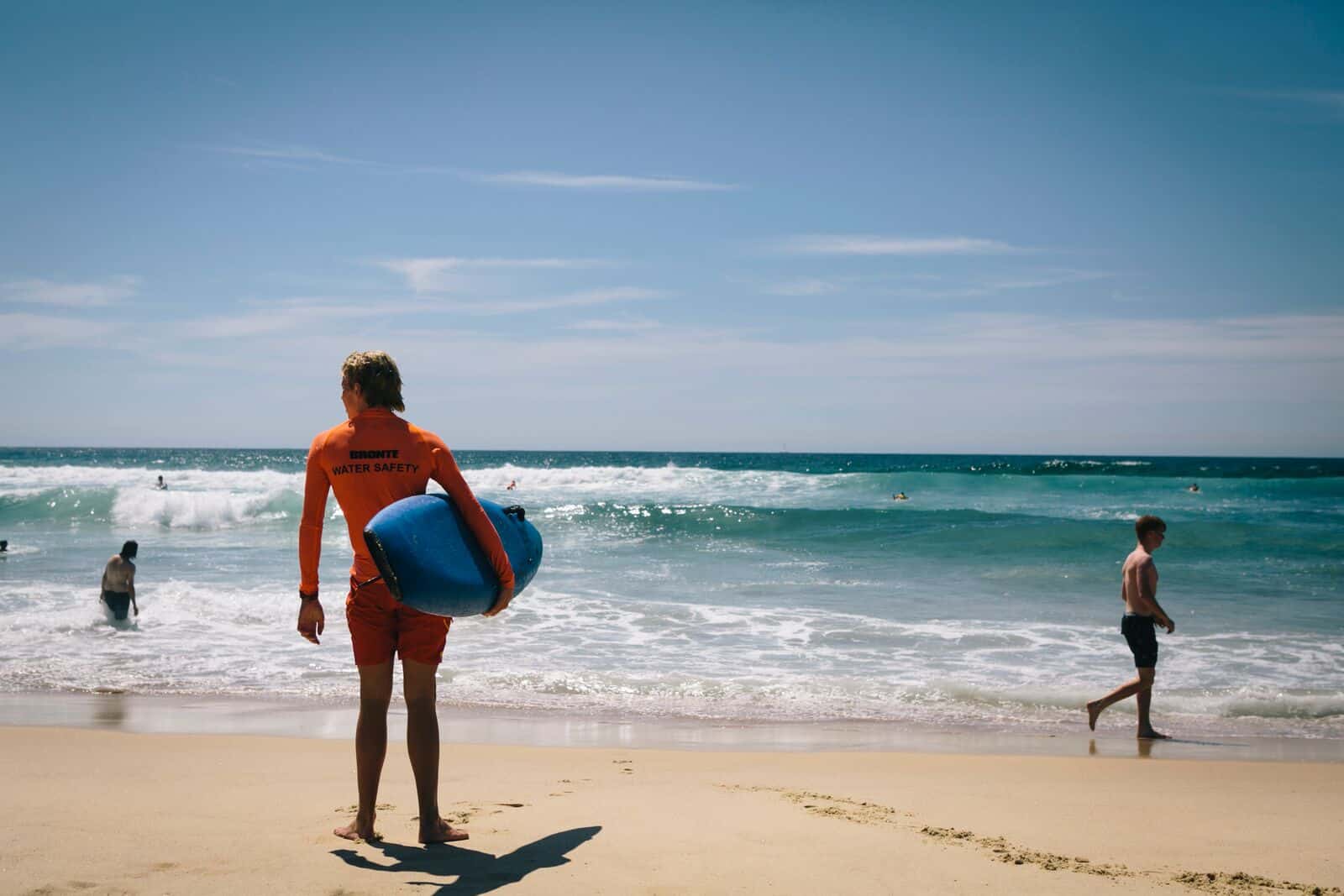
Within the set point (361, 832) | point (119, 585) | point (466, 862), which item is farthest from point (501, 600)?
point (119, 585)

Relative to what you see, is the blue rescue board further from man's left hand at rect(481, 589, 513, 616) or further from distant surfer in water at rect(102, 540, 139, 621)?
distant surfer in water at rect(102, 540, 139, 621)

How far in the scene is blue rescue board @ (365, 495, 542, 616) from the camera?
3.30m

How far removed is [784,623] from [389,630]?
26.0 feet

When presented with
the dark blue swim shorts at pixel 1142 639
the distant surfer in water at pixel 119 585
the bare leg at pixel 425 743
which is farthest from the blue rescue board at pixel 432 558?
the distant surfer in water at pixel 119 585

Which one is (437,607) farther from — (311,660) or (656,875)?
(311,660)

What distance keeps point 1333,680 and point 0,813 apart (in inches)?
367

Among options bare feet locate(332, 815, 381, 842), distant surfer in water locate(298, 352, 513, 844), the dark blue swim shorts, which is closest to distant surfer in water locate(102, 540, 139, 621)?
bare feet locate(332, 815, 381, 842)

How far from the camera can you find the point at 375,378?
11.9ft

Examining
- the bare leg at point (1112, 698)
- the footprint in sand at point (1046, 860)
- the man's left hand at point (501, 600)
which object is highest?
the man's left hand at point (501, 600)

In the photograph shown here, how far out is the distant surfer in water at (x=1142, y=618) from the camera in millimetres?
6812

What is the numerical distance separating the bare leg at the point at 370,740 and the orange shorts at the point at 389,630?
0.07 m

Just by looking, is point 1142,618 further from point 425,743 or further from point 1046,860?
point 425,743

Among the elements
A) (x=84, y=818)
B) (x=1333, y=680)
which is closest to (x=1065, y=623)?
(x=1333, y=680)

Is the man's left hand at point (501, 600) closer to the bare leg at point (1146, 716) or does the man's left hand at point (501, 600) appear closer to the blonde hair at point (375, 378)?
the blonde hair at point (375, 378)
